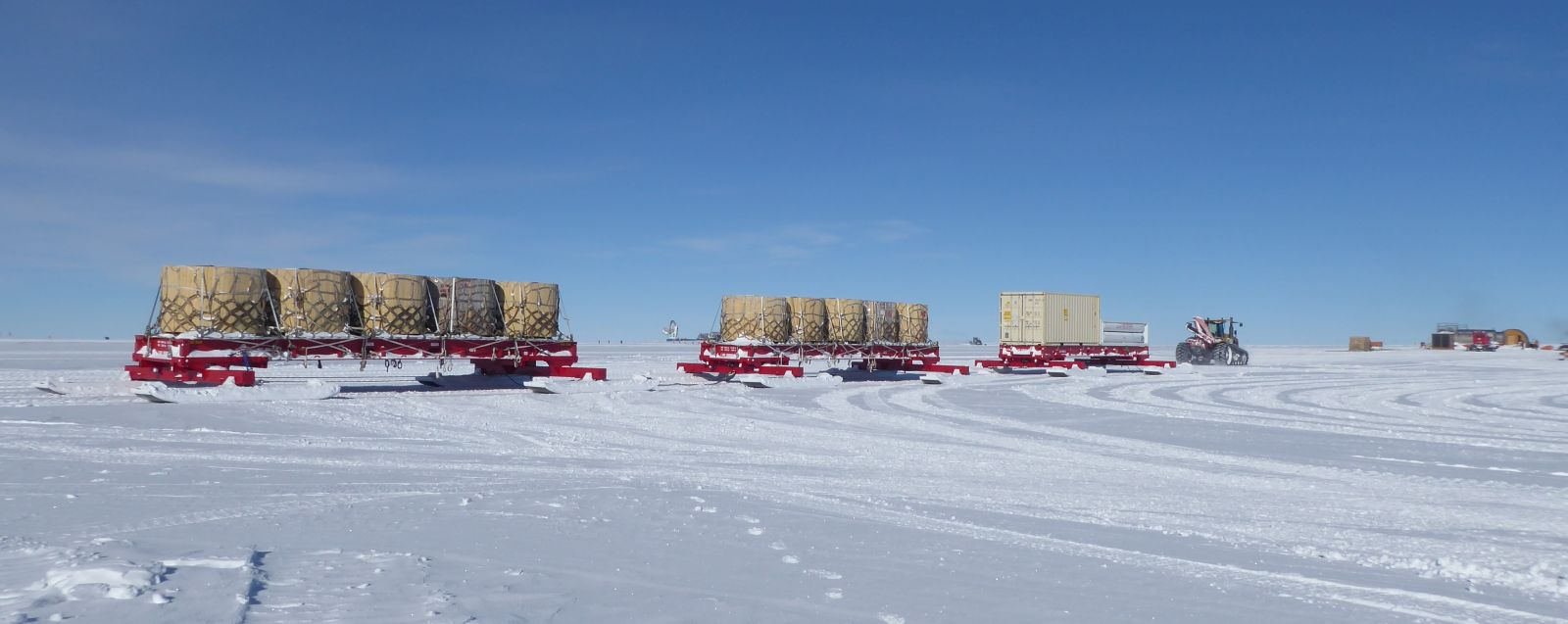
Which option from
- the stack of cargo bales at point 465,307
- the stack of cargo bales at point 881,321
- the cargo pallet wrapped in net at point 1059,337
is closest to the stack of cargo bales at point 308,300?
the stack of cargo bales at point 465,307

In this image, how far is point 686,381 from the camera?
80.5 ft

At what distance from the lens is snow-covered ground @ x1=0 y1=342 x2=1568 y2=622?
4859mm

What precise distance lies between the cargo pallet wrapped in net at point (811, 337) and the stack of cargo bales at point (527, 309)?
14.2ft

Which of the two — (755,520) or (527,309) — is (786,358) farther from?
(755,520)

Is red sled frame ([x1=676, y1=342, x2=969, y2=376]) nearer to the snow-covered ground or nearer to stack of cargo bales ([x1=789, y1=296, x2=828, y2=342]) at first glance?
stack of cargo bales ([x1=789, y1=296, x2=828, y2=342])

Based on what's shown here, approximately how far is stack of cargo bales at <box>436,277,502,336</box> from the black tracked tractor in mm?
35603

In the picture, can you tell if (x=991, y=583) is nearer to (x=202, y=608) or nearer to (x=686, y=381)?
(x=202, y=608)

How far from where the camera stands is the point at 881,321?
2958 centimetres

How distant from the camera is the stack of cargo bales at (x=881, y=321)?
1149 inches

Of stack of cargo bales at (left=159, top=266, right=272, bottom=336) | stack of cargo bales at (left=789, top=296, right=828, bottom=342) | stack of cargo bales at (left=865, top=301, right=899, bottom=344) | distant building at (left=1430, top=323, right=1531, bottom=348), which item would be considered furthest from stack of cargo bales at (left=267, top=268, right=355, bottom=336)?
distant building at (left=1430, top=323, right=1531, bottom=348)

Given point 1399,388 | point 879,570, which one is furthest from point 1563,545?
point 1399,388

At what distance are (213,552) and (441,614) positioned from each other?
1.80 meters

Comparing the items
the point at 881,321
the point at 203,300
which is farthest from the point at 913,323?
the point at 203,300

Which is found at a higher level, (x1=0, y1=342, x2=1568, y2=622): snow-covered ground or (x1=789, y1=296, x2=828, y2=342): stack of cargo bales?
(x1=789, y1=296, x2=828, y2=342): stack of cargo bales
